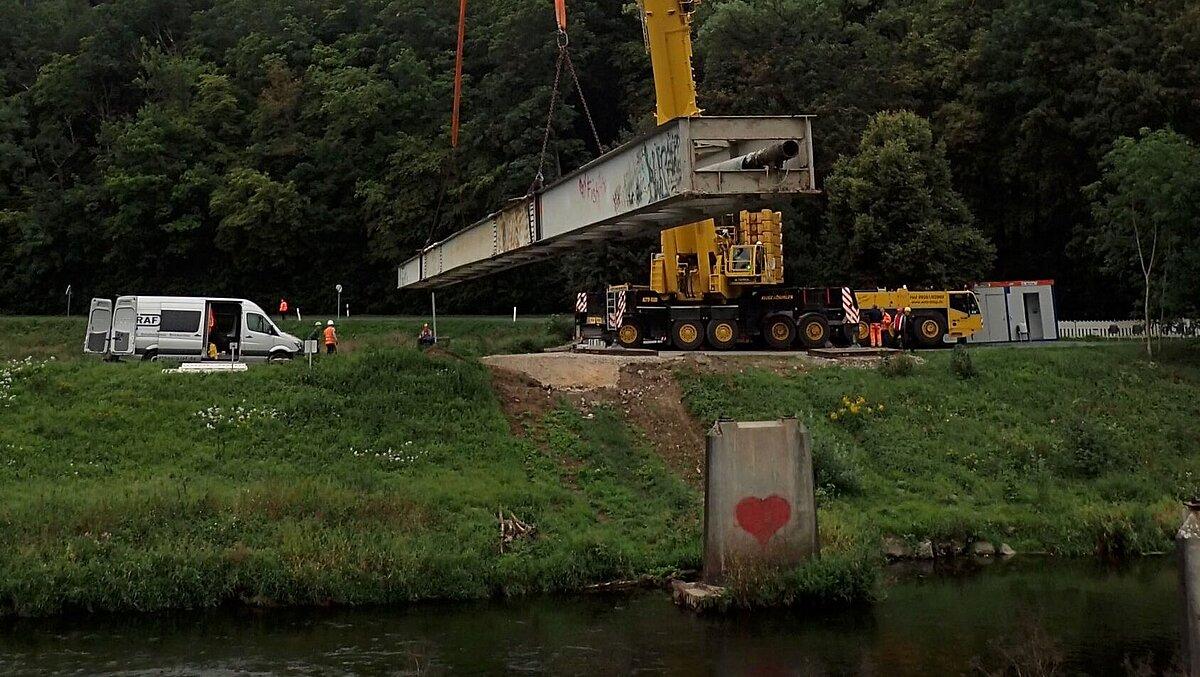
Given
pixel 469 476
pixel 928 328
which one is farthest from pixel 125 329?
pixel 928 328

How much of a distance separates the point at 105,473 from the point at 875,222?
30.5m

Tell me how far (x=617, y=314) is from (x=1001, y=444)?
34.7ft

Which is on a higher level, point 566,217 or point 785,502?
point 566,217

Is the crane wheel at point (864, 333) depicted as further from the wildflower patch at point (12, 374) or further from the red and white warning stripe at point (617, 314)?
the wildflower patch at point (12, 374)

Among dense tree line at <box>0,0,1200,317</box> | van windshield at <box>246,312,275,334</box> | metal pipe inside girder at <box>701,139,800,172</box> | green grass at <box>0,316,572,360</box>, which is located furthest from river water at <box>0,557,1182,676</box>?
dense tree line at <box>0,0,1200,317</box>

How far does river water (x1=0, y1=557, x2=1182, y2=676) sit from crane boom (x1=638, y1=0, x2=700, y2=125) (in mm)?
13112

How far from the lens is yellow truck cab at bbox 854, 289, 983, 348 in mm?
34844

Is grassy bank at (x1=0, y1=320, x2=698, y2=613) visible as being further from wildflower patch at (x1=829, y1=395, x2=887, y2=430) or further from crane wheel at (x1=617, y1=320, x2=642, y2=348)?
crane wheel at (x1=617, y1=320, x2=642, y2=348)

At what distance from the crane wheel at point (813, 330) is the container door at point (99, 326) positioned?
1884 cm

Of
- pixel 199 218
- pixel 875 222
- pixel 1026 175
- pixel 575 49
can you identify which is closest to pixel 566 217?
pixel 875 222

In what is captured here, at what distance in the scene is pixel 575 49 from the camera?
187 ft

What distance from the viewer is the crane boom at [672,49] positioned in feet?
86.8

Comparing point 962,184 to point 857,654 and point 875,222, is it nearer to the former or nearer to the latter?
point 875,222

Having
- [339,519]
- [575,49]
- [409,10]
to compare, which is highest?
[409,10]
